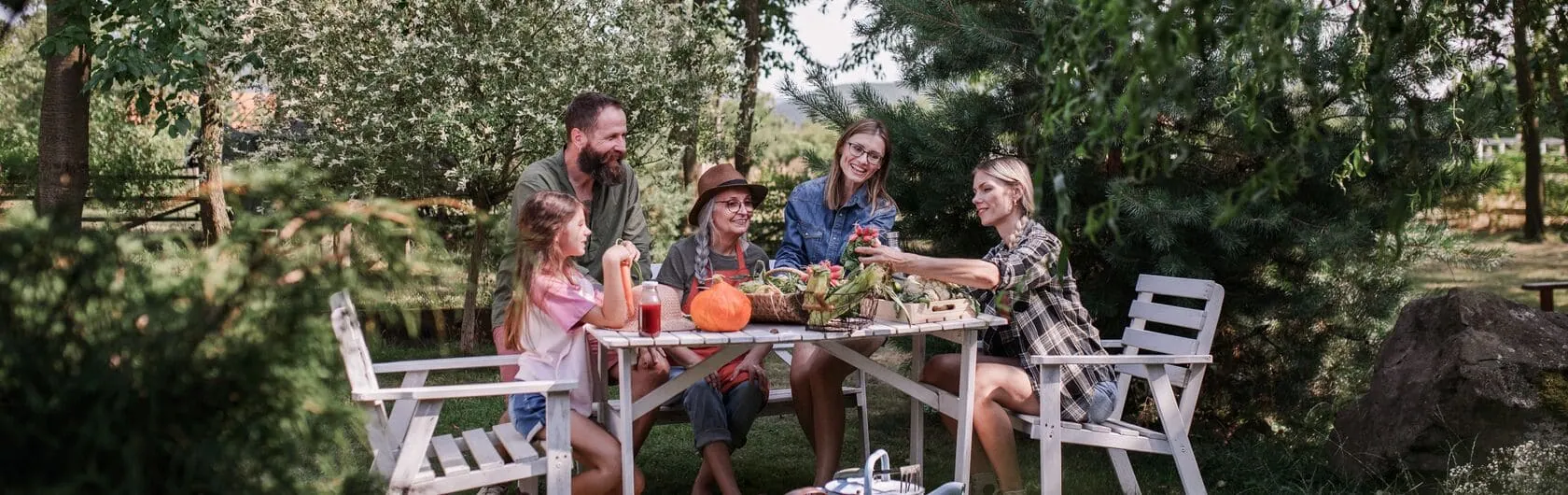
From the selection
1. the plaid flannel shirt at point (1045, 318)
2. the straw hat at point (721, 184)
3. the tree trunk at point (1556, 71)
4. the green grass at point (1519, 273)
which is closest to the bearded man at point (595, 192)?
the straw hat at point (721, 184)

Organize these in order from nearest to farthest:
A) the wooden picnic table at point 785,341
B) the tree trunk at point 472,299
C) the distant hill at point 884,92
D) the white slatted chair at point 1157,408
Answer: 1. the wooden picnic table at point 785,341
2. the white slatted chair at point 1157,408
3. the distant hill at point 884,92
4. the tree trunk at point 472,299

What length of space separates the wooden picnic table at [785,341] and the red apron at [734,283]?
255 millimetres

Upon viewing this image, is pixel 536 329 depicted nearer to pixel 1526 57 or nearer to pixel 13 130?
pixel 1526 57

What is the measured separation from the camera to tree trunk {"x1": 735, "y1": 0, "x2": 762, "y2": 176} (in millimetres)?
10992

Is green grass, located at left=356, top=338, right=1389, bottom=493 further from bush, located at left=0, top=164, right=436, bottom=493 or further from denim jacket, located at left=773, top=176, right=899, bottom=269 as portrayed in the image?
bush, located at left=0, top=164, right=436, bottom=493

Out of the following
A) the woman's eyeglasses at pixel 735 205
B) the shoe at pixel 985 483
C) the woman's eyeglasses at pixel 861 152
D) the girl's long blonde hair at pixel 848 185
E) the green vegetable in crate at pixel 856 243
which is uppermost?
the woman's eyeglasses at pixel 861 152

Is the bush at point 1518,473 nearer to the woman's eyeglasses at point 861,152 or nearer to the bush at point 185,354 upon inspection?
the woman's eyeglasses at point 861,152

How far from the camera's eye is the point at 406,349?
8656mm

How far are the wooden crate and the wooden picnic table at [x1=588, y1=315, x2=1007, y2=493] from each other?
0.03 meters

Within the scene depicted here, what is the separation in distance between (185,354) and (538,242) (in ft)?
7.33

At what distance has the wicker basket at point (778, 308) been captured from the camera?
12.2 ft

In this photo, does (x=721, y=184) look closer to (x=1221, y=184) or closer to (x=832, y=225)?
(x=832, y=225)

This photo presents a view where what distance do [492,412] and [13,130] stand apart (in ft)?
38.6

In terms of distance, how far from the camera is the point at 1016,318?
162 inches
